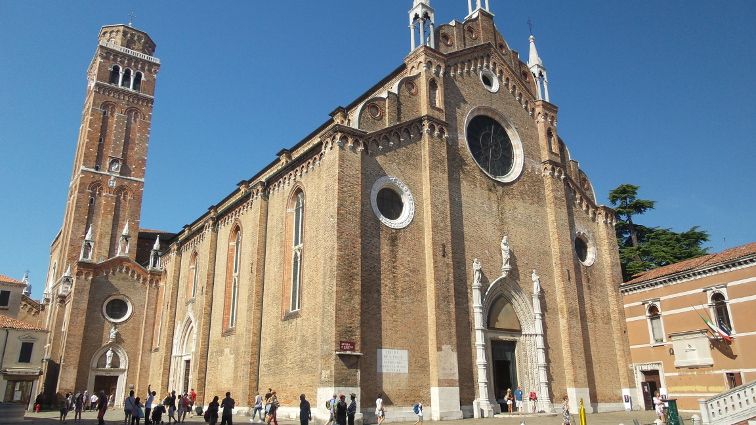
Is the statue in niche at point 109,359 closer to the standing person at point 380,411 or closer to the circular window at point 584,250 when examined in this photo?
the standing person at point 380,411

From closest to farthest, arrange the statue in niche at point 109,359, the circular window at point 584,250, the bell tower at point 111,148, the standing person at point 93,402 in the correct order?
1. the circular window at point 584,250
2. the standing person at point 93,402
3. the statue in niche at point 109,359
4. the bell tower at point 111,148

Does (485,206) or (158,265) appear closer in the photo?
(485,206)

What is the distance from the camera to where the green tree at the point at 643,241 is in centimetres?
3384

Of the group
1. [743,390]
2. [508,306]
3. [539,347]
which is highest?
[508,306]

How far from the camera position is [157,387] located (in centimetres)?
3228

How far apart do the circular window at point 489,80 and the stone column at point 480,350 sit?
339 inches

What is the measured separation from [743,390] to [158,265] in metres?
32.5

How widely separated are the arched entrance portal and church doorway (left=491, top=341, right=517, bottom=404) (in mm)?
23165

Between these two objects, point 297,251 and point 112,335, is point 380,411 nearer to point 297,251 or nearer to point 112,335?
point 297,251

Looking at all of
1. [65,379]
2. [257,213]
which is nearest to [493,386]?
[257,213]

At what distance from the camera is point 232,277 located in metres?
26.9

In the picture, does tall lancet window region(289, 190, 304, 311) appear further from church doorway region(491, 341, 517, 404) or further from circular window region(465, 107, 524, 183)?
church doorway region(491, 341, 517, 404)

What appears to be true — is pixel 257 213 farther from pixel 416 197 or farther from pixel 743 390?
pixel 743 390

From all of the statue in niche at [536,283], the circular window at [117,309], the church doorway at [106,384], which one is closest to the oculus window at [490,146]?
the statue in niche at [536,283]
